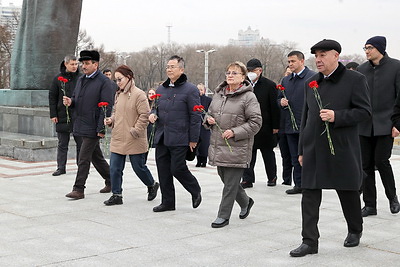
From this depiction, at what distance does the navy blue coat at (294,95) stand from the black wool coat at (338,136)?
3.30 metres

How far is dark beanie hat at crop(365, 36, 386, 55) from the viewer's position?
700 cm

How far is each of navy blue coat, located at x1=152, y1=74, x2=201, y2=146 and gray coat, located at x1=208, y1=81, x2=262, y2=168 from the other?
64 centimetres

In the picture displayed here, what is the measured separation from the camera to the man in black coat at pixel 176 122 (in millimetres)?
7172

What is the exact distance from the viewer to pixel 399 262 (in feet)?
16.9

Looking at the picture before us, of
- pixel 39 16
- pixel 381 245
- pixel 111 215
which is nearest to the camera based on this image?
pixel 381 245

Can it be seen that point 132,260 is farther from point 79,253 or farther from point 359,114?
point 359,114

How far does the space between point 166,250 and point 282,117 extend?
13.5 ft

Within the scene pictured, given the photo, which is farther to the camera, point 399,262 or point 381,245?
point 381,245

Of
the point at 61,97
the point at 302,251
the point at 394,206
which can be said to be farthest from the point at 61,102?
the point at 302,251

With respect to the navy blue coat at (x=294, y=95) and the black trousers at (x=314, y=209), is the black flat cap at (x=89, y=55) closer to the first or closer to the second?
the navy blue coat at (x=294, y=95)

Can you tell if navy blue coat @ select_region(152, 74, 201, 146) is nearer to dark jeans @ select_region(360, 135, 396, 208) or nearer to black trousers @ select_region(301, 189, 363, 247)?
dark jeans @ select_region(360, 135, 396, 208)

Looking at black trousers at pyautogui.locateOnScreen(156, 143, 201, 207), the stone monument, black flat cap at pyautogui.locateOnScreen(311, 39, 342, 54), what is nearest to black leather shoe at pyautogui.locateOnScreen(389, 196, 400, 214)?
black trousers at pyautogui.locateOnScreen(156, 143, 201, 207)

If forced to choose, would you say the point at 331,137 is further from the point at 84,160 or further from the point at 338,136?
the point at 84,160

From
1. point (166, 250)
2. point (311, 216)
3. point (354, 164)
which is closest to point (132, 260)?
point (166, 250)
